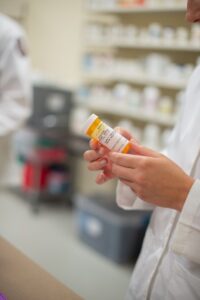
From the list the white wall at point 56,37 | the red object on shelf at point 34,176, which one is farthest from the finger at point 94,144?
the white wall at point 56,37

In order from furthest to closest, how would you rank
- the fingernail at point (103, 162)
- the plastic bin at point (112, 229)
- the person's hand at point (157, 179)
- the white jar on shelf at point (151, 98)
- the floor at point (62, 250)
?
the white jar on shelf at point (151, 98)
the plastic bin at point (112, 229)
the floor at point (62, 250)
the fingernail at point (103, 162)
the person's hand at point (157, 179)

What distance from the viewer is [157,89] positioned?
318cm

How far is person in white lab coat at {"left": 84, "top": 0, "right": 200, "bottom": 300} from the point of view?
0.81m

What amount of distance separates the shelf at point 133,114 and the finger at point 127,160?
7.25ft

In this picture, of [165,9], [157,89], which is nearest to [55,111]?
[157,89]

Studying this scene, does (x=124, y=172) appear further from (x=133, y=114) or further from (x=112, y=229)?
(x=133, y=114)

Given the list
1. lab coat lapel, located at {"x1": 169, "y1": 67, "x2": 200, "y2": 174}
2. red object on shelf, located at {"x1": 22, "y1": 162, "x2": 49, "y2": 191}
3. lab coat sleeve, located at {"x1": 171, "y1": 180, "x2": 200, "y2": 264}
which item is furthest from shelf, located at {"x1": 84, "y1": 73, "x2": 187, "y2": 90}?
lab coat sleeve, located at {"x1": 171, "y1": 180, "x2": 200, "y2": 264}

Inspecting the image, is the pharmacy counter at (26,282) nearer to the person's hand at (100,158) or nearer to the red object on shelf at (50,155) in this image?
the person's hand at (100,158)

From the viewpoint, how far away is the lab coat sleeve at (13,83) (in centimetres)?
233

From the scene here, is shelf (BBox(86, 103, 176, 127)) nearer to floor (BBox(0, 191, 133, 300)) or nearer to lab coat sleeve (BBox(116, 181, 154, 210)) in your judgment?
floor (BBox(0, 191, 133, 300))

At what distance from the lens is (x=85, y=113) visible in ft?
12.2

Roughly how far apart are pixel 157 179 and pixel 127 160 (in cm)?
7

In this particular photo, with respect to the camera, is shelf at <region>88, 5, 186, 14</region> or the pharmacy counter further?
shelf at <region>88, 5, 186, 14</region>

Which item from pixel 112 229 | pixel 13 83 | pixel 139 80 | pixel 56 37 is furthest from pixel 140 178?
pixel 56 37
